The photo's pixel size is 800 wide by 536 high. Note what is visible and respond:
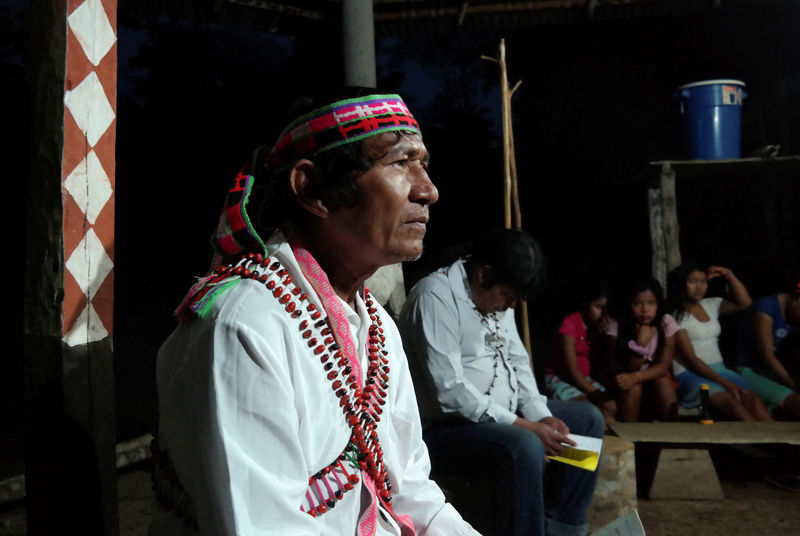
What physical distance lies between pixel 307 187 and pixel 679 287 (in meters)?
4.84

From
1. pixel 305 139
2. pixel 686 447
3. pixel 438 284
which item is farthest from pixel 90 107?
pixel 686 447

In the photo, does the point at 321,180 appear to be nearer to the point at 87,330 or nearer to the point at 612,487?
the point at 87,330

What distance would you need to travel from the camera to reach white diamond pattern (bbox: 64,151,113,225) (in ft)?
7.95

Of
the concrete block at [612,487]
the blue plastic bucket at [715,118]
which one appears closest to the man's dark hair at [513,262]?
the concrete block at [612,487]

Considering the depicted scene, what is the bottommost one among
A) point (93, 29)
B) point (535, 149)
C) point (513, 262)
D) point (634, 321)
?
point (634, 321)

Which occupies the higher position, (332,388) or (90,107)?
(90,107)

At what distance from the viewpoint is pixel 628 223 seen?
8383 mm

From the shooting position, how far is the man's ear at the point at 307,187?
5.39ft

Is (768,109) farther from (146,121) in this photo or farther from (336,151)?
(146,121)

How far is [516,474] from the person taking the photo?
322 centimetres

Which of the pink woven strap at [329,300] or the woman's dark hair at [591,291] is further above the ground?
the pink woven strap at [329,300]

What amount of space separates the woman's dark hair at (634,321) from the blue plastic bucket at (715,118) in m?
1.26

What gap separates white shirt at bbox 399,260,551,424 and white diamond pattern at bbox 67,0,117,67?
1815 millimetres

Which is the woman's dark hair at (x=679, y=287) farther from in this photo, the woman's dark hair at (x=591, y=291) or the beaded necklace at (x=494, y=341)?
the beaded necklace at (x=494, y=341)
